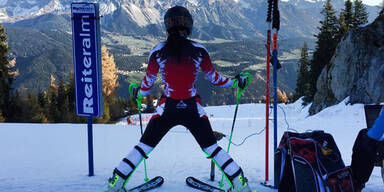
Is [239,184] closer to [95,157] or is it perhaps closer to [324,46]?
[95,157]

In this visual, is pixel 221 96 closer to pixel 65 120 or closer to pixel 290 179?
pixel 65 120

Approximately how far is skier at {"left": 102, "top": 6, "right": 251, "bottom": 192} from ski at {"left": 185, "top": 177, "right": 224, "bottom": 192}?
59 cm

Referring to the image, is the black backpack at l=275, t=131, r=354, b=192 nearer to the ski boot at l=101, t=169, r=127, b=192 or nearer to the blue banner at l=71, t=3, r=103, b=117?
the ski boot at l=101, t=169, r=127, b=192

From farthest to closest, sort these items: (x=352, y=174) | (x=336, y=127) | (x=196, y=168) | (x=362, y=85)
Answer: (x=362, y=85) → (x=336, y=127) → (x=196, y=168) → (x=352, y=174)

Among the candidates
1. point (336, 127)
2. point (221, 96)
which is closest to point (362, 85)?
point (336, 127)

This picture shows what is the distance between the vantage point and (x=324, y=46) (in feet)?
106

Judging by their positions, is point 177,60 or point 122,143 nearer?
point 177,60

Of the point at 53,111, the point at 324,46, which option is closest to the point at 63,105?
the point at 53,111

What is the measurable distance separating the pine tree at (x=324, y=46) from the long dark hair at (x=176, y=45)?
3184 cm

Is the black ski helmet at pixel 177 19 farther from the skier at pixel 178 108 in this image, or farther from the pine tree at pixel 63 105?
the pine tree at pixel 63 105

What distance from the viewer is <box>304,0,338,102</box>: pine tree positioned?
32.3 m

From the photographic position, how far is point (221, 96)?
479 feet

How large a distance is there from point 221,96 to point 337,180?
144 meters

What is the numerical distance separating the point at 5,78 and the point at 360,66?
29.1 metres
